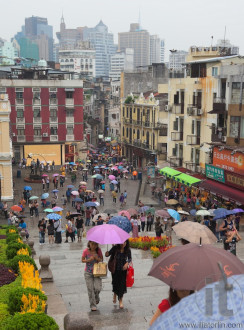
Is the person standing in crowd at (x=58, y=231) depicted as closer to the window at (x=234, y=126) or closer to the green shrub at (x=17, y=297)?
the green shrub at (x=17, y=297)

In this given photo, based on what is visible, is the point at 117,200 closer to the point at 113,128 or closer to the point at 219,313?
the point at 219,313

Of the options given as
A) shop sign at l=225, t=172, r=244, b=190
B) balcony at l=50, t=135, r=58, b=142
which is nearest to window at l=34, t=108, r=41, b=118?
balcony at l=50, t=135, r=58, b=142

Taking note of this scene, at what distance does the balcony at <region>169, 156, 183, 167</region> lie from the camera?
40.4 meters

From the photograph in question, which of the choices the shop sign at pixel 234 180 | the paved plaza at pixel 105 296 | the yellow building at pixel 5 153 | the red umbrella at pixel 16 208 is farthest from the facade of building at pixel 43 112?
Result: the paved plaza at pixel 105 296

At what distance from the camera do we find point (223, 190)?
28312 millimetres

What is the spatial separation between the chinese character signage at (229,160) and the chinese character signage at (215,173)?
11.3 inches

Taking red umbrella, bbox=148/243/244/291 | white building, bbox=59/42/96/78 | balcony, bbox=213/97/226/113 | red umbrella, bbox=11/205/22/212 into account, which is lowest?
red umbrella, bbox=11/205/22/212

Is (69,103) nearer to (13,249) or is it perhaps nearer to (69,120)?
(69,120)

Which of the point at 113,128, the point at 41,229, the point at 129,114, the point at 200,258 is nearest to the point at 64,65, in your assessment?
the point at 113,128

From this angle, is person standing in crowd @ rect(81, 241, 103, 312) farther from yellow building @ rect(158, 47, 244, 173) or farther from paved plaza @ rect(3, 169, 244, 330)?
yellow building @ rect(158, 47, 244, 173)

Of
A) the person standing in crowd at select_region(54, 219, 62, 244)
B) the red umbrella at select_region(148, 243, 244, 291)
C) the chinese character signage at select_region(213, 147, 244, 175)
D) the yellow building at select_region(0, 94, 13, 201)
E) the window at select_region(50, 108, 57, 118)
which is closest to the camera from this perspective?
the red umbrella at select_region(148, 243, 244, 291)

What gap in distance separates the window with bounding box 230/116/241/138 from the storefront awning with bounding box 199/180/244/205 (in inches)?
134

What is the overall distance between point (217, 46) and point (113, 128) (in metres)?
40.5

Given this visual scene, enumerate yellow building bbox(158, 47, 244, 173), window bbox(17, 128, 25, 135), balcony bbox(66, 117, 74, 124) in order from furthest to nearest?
balcony bbox(66, 117, 74, 124) → window bbox(17, 128, 25, 135) → yellow building bbox(158, 47, 244, 173)
